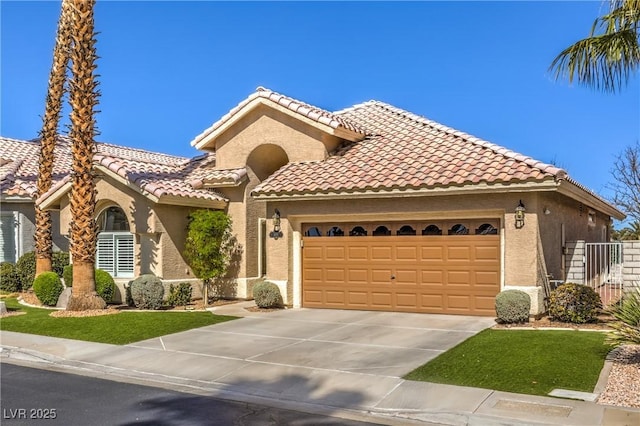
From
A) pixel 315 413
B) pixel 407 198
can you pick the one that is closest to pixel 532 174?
pixel 407 198

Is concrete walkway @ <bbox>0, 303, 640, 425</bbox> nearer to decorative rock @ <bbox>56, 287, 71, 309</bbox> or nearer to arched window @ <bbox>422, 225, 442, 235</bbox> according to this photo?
arched window @ <bbox>422, 225, 442, 235</bbox>

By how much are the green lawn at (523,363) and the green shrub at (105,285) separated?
1094 centimetres

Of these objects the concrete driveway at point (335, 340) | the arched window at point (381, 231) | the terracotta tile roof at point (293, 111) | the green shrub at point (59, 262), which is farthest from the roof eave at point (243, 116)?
the green shrub at point (59, 262)

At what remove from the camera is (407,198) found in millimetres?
15516

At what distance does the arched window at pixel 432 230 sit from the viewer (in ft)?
50.5

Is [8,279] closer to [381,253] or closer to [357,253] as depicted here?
[357,253]

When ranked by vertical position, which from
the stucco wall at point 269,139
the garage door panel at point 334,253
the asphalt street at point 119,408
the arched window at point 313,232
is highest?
the stucco wall at point 269,139

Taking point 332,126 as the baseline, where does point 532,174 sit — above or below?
below

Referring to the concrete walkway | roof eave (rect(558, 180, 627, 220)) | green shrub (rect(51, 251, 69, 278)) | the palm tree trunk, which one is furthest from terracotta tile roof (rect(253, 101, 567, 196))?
green shrub (rect(51, 251, 69, 278))

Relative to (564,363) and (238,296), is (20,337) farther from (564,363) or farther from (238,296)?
(564,363)

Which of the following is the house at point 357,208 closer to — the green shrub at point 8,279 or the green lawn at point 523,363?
the green lawn at point 523,363

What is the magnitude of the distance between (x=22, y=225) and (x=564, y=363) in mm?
19771

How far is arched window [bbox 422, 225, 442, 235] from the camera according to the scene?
606 inches

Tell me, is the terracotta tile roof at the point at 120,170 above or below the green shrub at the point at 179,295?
above
